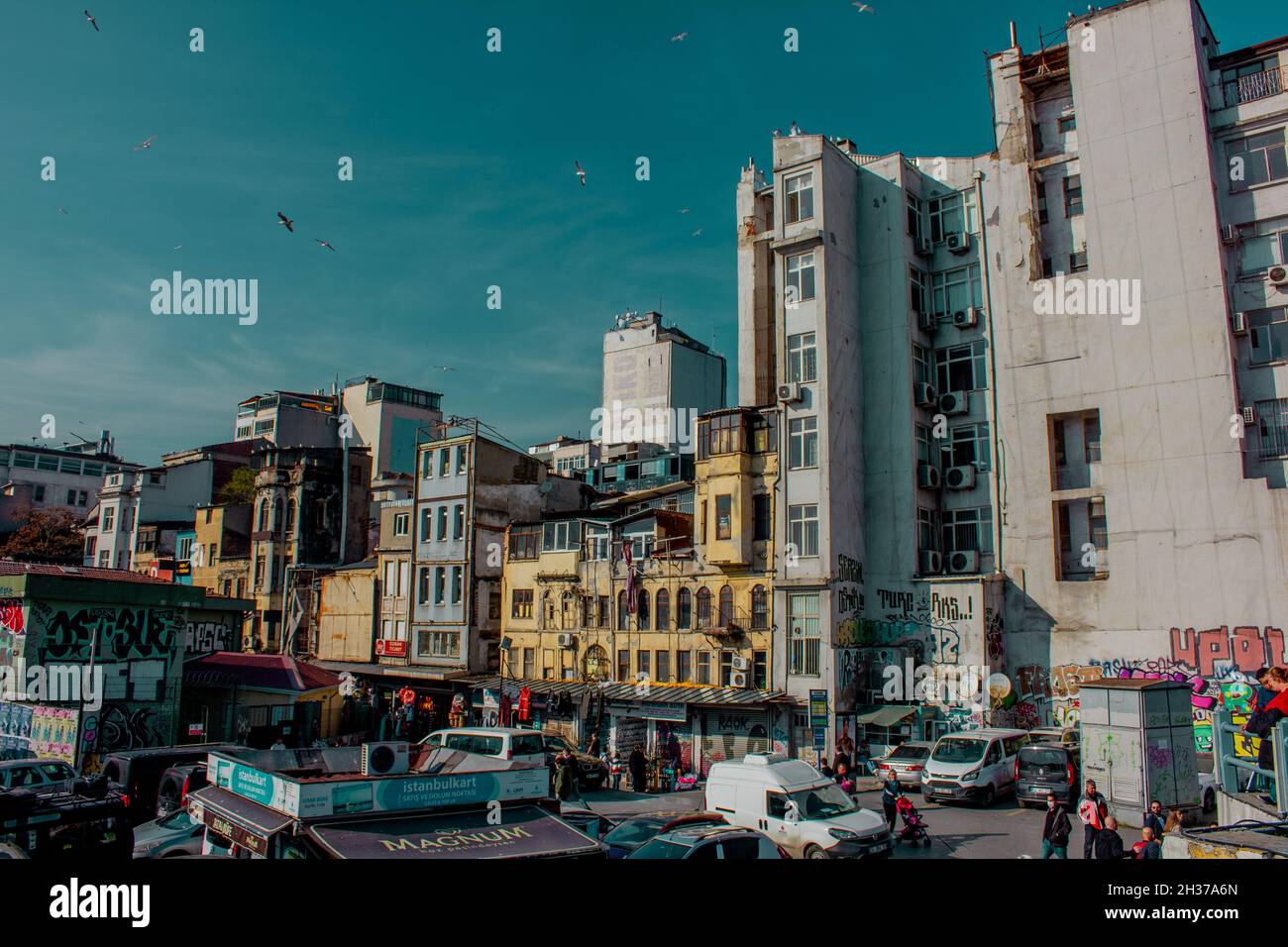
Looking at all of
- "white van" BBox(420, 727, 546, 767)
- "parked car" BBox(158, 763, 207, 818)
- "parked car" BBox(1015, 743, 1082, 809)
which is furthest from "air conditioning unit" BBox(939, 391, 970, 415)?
"parked car" BBox(158, 763, 207, 818)

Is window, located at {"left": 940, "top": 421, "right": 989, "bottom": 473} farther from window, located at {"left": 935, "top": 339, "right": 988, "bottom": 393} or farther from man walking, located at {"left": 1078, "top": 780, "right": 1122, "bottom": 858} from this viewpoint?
man walking, located at {"left": 1078, "top": 780, "right": 1122, "bottom": 858}

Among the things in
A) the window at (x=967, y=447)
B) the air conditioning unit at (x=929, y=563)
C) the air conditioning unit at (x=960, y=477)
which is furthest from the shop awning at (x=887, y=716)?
the window at (x=967, y=447)

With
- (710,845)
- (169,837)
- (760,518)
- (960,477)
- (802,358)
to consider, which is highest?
(802,358)

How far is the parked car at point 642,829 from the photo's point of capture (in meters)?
15.2

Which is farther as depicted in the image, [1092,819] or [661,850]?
[1092,819]

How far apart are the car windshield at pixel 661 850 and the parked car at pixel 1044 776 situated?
1379 centimetres

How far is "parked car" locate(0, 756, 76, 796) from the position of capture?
20.9 meters

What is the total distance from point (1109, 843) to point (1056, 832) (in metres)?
1.94

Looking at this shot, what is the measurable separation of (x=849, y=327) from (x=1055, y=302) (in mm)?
8168

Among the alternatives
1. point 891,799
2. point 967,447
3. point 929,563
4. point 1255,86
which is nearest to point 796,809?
point 891,799

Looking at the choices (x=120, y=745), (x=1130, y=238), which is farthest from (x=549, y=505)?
(x=1130, y=238)

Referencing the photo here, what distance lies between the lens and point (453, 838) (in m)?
11.1

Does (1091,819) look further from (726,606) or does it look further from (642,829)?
(726,606)

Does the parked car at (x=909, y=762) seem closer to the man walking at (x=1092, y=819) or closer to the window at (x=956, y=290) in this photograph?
the man walking at (x=1092, y=819)
